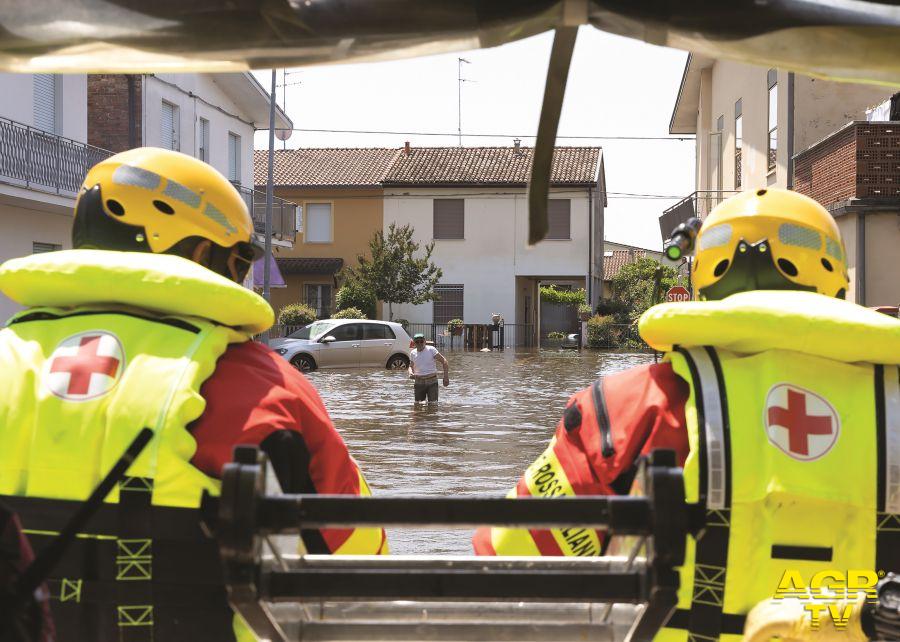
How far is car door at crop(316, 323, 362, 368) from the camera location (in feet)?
90.3

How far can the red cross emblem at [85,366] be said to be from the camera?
2438 mm

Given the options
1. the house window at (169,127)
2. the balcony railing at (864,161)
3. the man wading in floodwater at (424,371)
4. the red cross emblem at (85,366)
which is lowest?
the man wading in floodwater at (424,371)

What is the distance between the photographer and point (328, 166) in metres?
50.1

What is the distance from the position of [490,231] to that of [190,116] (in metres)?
18.8

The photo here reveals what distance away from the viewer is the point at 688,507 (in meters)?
1.68

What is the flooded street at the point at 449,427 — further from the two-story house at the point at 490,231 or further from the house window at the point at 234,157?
the two-story house at the point at 490,231

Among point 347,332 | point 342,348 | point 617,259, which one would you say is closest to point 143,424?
point 342,348

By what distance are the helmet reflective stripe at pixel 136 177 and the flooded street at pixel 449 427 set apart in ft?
16.8

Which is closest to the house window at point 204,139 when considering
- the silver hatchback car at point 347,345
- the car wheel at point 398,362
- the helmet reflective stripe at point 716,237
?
the silver hatchback car at point 347,345

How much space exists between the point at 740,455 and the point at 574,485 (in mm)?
453

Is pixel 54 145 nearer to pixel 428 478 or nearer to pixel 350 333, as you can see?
pixel 350 333

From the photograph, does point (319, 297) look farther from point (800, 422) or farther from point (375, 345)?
point (800, 422)

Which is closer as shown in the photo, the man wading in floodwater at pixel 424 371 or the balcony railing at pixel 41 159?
the man wading in floodwater at pixel 424 371

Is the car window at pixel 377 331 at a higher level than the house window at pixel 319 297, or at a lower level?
lower
